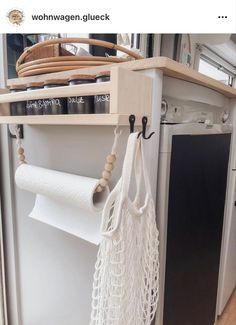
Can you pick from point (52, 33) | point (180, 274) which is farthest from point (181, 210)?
point (52, 33)

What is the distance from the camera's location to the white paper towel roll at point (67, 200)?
0.56 metres

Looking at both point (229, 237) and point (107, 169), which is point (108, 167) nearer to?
point (107, 169)

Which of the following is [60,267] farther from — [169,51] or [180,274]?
[169,51]

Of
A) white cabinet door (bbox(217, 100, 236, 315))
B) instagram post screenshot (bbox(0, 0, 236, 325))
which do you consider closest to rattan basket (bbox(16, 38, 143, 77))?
instagram post screenshot (bbox(0, 0, 236, 325))

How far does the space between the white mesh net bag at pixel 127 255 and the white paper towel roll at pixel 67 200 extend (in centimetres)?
8

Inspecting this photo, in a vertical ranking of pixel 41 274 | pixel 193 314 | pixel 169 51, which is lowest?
pixel 193 314

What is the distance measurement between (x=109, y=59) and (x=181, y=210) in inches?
18.0

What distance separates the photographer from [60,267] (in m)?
0.80

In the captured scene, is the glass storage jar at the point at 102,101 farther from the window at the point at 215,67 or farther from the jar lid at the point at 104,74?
the window at the point at 215,67

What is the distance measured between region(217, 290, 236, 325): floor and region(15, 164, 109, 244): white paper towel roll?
1.23m
